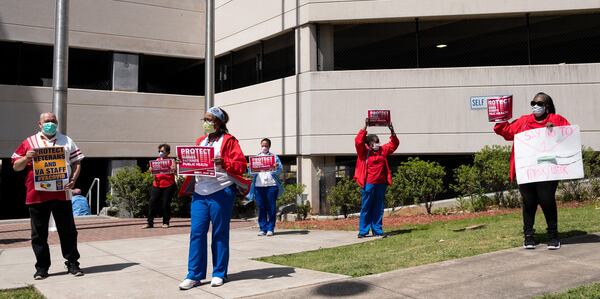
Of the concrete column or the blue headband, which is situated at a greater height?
the concrete column

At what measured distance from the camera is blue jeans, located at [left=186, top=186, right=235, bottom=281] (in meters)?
5.38

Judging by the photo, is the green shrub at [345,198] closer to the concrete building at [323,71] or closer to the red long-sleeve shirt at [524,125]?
the concrete building at [323,71]

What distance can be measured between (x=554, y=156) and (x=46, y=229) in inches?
247

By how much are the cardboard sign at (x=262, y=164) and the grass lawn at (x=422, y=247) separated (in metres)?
2.50

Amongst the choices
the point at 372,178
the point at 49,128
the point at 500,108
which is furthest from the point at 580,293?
the point at 49,128

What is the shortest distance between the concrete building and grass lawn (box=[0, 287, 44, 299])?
35.3 feet

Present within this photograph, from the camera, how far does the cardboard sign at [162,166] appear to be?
36.7ft

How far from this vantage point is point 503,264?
18.4 ft

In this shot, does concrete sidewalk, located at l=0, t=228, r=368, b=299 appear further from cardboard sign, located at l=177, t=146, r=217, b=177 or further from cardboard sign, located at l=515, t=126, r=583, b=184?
cardboard sign, located at l=515, t=126, r=583, b=184

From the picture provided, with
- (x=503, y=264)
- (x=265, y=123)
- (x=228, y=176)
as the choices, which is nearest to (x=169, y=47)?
(x=265, y=123)

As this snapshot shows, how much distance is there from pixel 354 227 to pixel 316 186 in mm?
5137

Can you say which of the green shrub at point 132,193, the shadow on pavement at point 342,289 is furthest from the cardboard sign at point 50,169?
the green shrub at point 132,193

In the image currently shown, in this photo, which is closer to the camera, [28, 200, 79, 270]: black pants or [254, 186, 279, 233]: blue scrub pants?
[28, 200, 79, 270]: black pants

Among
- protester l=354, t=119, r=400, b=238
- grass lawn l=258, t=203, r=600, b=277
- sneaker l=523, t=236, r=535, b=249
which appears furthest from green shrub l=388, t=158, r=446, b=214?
sneaker l=523, t=236, r=535, b=249
